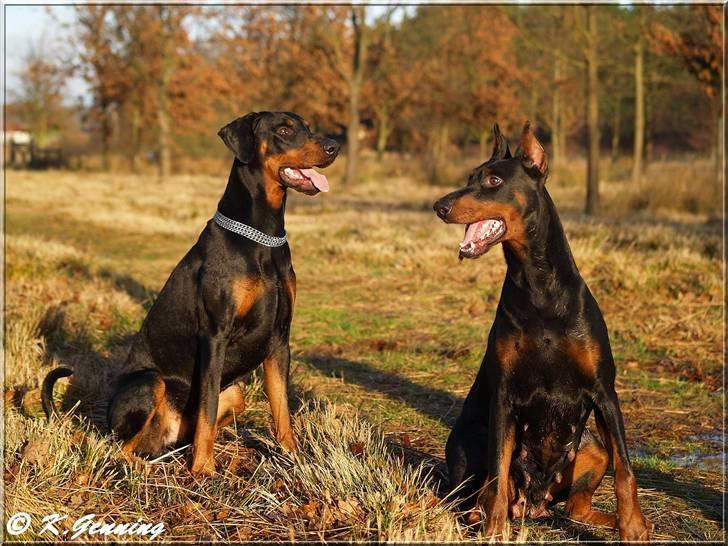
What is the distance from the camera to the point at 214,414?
410cm

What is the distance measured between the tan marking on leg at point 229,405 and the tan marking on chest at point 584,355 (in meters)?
1.94

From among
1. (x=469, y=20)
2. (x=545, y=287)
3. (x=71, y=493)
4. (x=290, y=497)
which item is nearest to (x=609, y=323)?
(x=545, y=287)

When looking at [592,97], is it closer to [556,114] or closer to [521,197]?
[521,197]

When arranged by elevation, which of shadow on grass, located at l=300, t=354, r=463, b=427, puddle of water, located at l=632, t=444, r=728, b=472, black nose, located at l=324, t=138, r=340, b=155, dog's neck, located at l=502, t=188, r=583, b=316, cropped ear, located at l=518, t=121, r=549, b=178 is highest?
black nose, located at l=324, t=138, r=340, b=155

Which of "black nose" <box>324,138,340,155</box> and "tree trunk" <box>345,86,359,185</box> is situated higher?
"tree trunk" <box>345,86,359,185</box>

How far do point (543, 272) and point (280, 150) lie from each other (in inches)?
64.0

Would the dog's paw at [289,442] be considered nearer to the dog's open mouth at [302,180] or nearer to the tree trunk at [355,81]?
the dog's open mouth at [302,180]

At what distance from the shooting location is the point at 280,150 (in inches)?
174

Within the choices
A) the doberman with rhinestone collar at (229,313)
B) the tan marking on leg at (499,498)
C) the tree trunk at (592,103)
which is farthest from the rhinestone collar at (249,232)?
the tree trunk at (592,103)

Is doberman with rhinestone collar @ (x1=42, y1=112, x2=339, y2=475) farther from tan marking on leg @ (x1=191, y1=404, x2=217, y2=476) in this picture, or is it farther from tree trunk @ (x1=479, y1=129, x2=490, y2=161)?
tree trunk @ (x1=479, y1=129, x2=490, y2=161)

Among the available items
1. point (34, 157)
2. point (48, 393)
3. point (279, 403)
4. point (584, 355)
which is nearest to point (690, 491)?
point (584, 355)

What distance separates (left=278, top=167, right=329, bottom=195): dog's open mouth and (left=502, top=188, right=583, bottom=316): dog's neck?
1263mm

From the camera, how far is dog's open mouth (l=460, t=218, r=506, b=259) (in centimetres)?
343

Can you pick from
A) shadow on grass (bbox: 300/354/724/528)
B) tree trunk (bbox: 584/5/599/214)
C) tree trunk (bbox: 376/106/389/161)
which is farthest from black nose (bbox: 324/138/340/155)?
tree trunk (bbox: 376/106/389/161)
